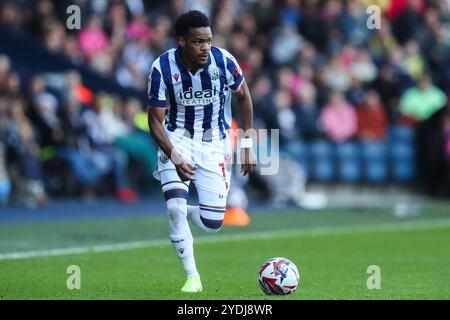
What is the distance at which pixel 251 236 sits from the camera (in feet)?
53.5

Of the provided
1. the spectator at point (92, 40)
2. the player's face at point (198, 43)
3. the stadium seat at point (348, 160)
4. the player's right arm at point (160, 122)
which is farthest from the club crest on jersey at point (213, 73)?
the stadium seat at point (348, 160)

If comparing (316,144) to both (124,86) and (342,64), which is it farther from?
(124,86)

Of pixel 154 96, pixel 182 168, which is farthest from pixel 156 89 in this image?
pixel 182 168

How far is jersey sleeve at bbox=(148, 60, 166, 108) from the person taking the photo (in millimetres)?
9930

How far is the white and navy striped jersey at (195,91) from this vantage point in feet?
32.9

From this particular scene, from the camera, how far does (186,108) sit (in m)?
10.3

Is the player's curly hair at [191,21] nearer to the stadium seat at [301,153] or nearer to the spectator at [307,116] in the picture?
the stadium seat at [301,153]

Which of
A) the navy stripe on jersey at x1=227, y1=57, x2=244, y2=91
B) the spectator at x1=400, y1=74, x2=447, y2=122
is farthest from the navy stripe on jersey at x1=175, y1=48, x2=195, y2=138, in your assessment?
the spectator at x1=400, y1=74, x2=447, y2=122

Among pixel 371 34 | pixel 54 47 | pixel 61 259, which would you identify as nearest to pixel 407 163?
pixel 371 34

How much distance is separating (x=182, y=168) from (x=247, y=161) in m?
0.68

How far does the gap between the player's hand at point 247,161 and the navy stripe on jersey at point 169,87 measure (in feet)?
2.28

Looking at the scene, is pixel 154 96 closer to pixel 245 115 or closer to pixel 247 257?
pixel 245 115

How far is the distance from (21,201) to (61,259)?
22.0 feet

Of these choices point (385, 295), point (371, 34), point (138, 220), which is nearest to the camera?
point (385, 295)
